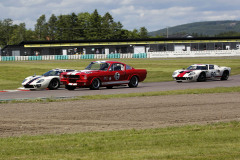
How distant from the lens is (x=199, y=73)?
25.9 meters

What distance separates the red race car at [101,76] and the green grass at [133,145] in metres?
11.5

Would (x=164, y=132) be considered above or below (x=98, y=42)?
below

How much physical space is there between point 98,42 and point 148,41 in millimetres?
10400

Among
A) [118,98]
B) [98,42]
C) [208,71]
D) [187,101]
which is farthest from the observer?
[98,42]

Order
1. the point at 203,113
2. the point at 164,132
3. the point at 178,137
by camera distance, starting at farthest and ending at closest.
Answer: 1. the point at 203,113
2. the point at 164,132
3. the point at 178,137

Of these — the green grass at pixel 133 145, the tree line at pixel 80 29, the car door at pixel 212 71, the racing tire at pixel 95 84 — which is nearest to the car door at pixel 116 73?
the racing tire at pixel 95 84

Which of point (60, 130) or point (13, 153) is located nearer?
point (13, 153)

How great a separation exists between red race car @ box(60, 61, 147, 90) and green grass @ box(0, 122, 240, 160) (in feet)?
37.7

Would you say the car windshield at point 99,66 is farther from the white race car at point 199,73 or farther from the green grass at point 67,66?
the white race car at point 199,73

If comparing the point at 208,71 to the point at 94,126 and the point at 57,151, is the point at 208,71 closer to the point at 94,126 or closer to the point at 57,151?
the point at 94,126

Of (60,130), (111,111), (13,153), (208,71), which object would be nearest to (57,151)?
(13,153)

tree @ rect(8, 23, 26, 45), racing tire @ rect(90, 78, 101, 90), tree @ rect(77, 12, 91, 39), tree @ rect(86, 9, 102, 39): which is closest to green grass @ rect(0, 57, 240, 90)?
racing tire @ rect(90, 78, 101, 90)

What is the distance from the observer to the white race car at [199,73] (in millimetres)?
25656

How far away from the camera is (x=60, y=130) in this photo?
9.28 metres
